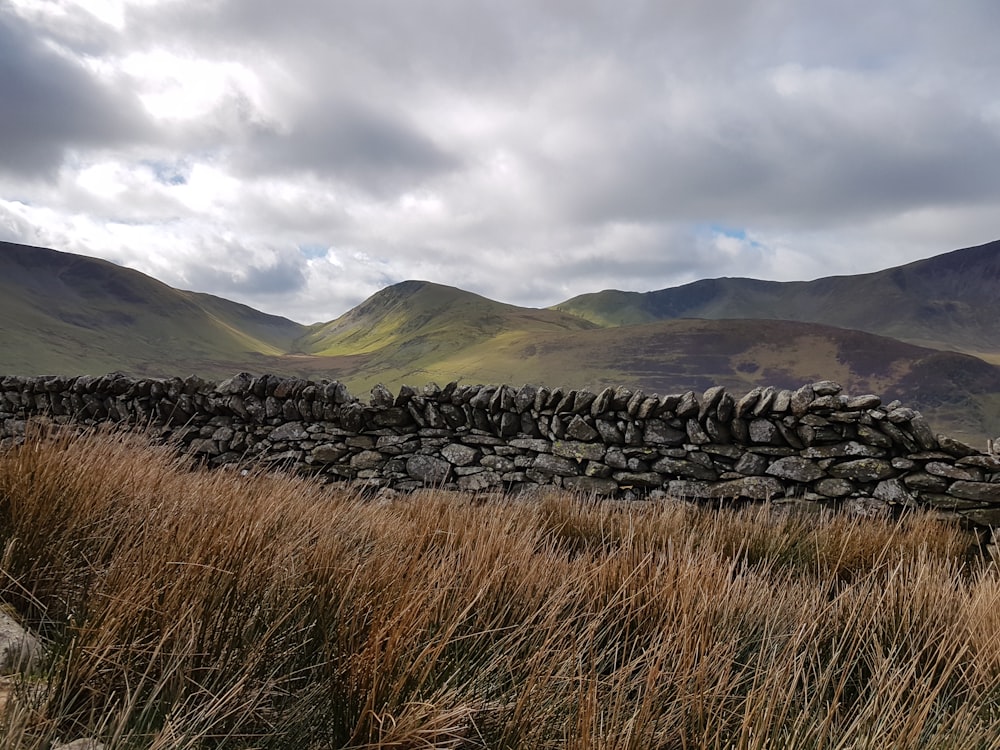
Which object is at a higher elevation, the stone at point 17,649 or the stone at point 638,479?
the stone at point 17,649

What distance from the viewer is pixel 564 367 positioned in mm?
105625

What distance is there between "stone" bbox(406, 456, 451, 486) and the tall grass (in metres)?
3.73

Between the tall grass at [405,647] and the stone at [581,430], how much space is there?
3.35 metres

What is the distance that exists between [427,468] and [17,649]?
5374 mm

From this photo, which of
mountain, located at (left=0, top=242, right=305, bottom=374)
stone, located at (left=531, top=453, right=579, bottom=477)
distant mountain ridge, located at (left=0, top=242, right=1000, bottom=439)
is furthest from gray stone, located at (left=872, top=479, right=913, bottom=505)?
mountain, located at (left=0, top=242, right=305, bottom=374)

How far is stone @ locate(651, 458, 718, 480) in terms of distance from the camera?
585 centimetres

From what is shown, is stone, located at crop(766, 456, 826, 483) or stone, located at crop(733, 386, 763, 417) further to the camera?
stone, located at crop(733, 386, 763, 417)

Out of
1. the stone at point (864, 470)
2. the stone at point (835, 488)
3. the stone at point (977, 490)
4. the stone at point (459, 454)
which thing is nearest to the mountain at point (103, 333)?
the stone at point (459, 454)

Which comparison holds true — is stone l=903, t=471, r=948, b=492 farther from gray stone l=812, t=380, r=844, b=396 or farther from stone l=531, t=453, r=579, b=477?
stone l=531, t=453, r=579, b=477

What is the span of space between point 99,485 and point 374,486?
426 cm

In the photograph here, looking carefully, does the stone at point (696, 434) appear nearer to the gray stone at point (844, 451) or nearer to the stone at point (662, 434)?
the stone at point (662, 434)

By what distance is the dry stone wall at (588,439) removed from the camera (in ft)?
17.5

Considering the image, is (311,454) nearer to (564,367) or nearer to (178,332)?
(564,367)

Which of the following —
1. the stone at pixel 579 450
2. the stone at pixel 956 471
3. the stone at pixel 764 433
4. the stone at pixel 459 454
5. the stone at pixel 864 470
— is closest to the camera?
the stone at pixel 956 471
